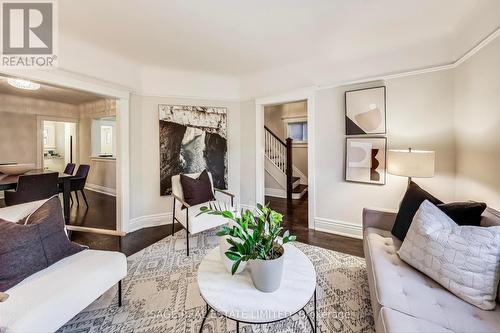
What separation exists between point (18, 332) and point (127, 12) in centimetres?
259

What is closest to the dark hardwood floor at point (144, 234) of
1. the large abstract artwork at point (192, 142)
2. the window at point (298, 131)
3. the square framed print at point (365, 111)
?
the large abstract artwork at point (192, 142)

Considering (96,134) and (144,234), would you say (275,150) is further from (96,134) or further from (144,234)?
(96,134)

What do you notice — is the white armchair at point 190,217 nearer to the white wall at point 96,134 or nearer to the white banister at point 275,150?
the white banister at point 275,150

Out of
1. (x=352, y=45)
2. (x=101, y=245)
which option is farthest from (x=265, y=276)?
(x=352, y=45)

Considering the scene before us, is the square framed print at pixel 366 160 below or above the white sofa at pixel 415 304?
above

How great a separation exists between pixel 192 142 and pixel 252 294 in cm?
297

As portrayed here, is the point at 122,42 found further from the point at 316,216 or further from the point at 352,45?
the point at 316,216

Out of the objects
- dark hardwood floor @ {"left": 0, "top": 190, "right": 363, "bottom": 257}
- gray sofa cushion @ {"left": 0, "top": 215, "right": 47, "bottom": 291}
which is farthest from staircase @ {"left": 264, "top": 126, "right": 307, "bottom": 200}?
gray sofa cushion @ {"left": 0, "top": 215, "right": 47, "bottom": 291}

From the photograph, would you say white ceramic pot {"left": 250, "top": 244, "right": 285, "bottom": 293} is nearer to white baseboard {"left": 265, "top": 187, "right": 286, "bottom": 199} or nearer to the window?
white baseboard {"left": 265, "top": 187, "right": 286, "bottom": 199}

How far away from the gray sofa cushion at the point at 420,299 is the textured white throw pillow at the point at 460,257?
0.18ft

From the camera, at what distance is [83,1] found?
194 cm

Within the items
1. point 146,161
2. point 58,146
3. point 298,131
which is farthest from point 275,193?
point 58,146

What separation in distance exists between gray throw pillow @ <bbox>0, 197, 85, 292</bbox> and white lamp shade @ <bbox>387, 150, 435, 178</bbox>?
310 centimetres

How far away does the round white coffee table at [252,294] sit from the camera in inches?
43.5
